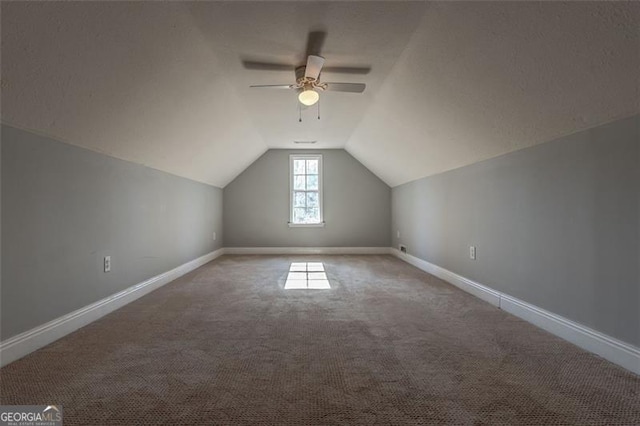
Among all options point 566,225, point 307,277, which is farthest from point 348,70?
point 307,277

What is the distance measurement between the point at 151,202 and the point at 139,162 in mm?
507

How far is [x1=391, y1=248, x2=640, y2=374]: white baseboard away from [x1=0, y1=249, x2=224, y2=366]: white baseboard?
11.4ft

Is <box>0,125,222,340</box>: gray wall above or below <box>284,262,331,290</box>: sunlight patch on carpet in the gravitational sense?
above

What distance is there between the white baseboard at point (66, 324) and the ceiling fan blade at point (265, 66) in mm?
2381

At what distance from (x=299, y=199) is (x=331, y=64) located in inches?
146

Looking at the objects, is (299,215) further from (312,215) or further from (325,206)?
(325,206)

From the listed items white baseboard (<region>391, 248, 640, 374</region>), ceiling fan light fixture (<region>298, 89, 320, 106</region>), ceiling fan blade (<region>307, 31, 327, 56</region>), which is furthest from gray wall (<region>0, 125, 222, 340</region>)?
white baseboard (<region>391, 248, 640, 374</region>)

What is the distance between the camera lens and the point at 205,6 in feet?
5.71

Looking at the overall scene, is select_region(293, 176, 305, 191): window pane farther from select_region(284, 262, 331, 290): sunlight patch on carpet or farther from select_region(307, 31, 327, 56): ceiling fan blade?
select_region(307, 31, 327, 56): ceiling fan blade

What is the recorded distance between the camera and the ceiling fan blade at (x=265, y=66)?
Answer: 7.92 ft

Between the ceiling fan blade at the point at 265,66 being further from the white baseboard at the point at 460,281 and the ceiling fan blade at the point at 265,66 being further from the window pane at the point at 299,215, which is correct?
the window pane at the point at 299,215

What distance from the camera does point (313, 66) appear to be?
2.19 meters

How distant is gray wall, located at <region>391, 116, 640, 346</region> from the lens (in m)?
1.59

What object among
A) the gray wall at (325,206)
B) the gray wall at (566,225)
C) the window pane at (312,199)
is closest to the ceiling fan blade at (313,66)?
the gray wall at (566,225)
